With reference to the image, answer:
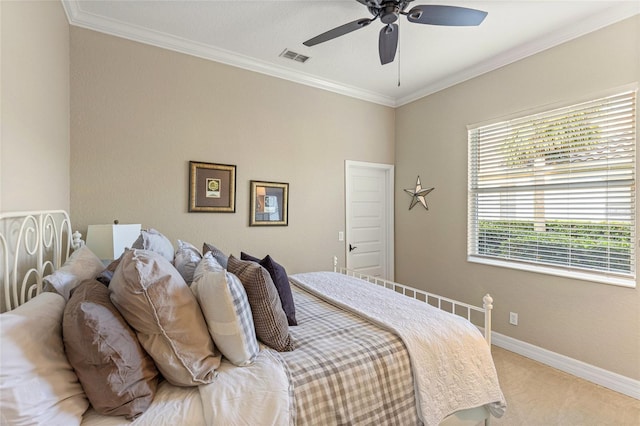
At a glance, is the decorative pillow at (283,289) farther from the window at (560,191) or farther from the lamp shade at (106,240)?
the window at (560,191)

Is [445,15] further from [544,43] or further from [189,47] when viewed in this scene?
[189,47]

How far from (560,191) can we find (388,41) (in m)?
2.06

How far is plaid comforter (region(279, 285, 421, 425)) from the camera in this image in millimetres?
1172

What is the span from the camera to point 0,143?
121 centimetres

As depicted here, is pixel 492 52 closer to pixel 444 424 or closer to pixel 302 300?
pixel 302 300

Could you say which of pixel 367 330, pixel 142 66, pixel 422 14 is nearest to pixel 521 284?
pixel 367 330

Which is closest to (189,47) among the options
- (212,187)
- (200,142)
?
(200,142)

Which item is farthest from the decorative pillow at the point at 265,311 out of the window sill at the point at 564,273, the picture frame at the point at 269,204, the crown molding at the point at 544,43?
the crown molding at the point at 544,43

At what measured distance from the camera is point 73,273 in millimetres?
1368

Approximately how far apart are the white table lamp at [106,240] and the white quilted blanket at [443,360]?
1862mm

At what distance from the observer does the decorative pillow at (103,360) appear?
92 centimetres

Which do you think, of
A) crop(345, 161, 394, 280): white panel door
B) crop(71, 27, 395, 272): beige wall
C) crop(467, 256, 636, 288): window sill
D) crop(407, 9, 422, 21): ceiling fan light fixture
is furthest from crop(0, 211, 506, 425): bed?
crop(345, 161, 394, 280): white panel door

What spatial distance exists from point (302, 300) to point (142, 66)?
2.54 metres

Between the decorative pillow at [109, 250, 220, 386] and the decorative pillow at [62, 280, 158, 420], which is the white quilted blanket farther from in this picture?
the decorative pillow at [62, 280, 158, 420]
